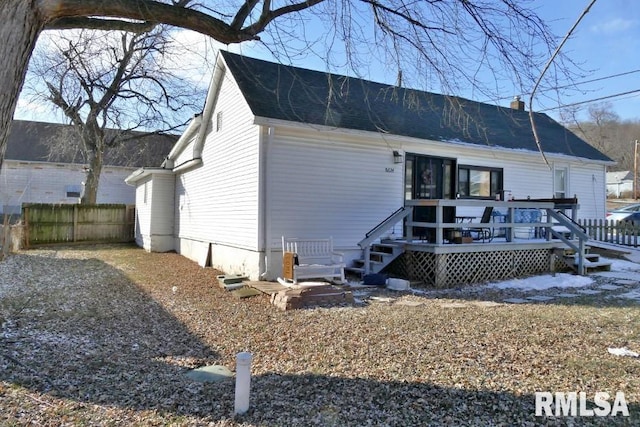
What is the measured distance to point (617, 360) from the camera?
460 cm

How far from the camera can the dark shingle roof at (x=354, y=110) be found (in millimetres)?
9688

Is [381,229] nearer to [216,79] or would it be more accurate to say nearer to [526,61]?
[526,61]

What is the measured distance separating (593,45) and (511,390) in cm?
362

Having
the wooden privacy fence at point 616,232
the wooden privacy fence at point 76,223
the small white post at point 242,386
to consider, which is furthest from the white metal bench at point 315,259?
the wooden privacy fence at point 76,223

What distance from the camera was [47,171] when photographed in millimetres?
25141

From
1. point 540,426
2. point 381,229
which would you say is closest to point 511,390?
point 540,426

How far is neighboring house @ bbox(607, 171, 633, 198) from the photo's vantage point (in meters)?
53.3

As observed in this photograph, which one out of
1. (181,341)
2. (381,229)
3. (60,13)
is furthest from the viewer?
(381,229)

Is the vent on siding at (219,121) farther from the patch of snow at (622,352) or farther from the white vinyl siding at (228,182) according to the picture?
the patch of snow at (622,352)

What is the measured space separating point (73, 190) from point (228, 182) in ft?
61.9

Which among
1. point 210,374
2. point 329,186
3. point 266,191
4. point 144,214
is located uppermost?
point 329,186

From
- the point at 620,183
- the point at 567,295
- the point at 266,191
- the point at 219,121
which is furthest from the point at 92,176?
the point at 620,183

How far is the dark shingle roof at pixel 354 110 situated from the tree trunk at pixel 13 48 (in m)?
5.16

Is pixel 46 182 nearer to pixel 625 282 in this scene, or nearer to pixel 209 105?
pixel 209 105
